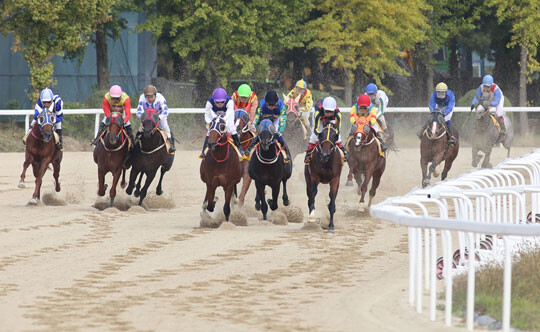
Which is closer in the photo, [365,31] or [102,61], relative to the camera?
[102,61]

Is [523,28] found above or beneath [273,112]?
above

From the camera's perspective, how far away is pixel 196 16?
1158 inches

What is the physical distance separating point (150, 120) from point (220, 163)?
6.17 feet

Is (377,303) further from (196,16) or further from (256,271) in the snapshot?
(196,16)

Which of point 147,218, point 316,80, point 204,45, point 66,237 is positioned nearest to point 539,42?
point 316,80

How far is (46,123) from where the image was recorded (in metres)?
14.8

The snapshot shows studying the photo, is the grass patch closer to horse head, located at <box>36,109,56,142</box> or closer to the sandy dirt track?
the sandy dirt track

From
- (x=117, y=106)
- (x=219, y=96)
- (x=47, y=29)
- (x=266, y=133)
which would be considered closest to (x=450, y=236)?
(x=266, y=133)

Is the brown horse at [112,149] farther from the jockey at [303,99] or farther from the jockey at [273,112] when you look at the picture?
the jockey at [303,99]

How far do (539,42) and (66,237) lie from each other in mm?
24581

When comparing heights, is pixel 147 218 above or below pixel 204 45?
below

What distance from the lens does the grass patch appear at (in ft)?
23.1

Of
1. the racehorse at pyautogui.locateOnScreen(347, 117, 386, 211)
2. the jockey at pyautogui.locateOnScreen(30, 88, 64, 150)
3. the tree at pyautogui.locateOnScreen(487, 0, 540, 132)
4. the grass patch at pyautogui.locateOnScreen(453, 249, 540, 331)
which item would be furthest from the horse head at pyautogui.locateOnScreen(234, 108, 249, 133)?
the tree at pyautogui.locateOnScreen(487, 0, 540, 132)

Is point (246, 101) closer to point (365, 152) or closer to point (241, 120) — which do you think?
point (241, 120)
